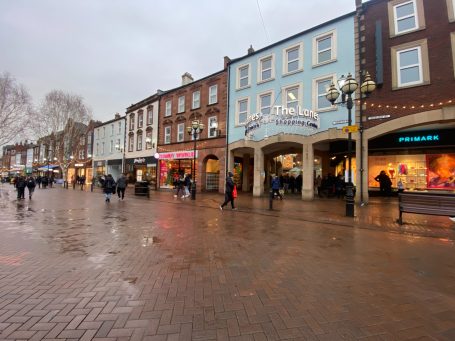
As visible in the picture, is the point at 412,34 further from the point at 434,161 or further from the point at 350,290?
the point at 350,290

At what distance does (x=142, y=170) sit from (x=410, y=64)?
88.9ft

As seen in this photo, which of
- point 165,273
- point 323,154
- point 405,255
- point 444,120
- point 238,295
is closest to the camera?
point 238,295

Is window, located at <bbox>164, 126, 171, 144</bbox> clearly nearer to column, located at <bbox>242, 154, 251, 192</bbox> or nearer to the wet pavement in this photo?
column, located at <bbox>242, 154, 251, 192</bbox>

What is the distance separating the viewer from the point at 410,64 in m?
13.7

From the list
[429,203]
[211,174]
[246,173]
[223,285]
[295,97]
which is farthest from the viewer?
[246,173]

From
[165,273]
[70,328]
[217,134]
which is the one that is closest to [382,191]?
[217,134]

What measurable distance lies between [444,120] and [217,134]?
1569 centimetres

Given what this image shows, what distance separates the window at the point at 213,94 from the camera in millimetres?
23953

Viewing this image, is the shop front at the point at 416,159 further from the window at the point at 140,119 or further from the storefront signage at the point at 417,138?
the window at the point at 140,119

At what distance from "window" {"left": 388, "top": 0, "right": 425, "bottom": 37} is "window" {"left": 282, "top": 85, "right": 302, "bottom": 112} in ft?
19.9

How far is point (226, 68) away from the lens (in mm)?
23109

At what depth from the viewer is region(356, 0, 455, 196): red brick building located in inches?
506

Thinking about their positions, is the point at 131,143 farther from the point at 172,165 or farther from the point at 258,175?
the point at 258,175

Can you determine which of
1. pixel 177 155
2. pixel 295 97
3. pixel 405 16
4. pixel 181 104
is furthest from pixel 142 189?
pixel 405 16
